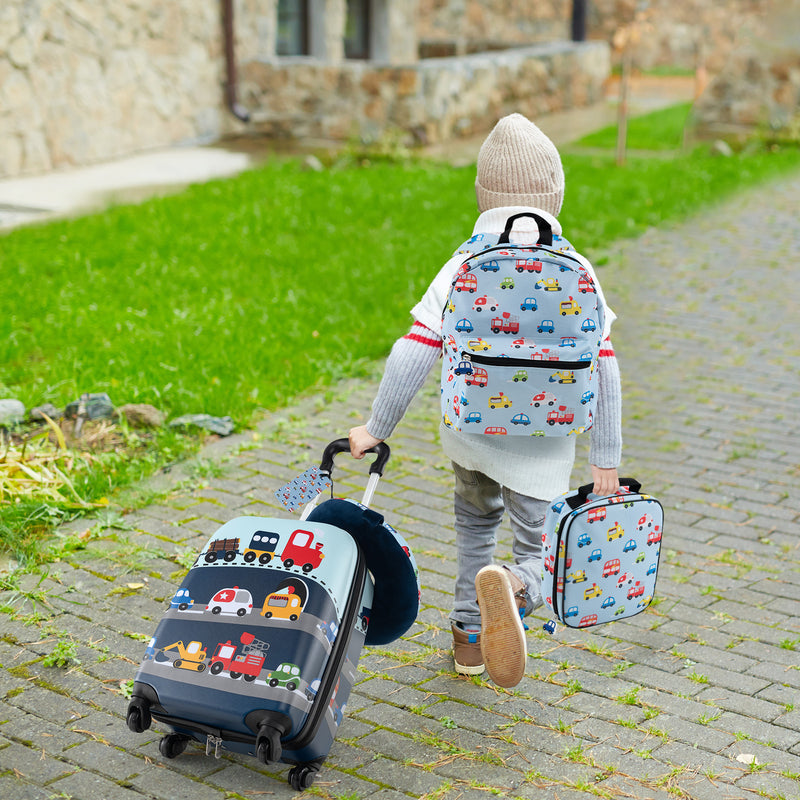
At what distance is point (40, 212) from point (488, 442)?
745 centimetres

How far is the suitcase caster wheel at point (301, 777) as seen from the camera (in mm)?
2848

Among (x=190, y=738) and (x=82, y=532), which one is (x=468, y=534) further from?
(x=82, y=532)

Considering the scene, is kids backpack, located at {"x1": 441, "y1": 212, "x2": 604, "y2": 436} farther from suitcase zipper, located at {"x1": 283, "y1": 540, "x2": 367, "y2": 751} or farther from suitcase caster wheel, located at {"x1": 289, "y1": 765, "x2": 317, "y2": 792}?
suitcase caster wheel, located at {"x1": 289, "y1": 765, "x2": 317, "y2": 792}

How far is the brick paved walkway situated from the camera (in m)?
2.96

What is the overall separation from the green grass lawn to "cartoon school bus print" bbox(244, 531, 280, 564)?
179 cm

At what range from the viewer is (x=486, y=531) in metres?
3.44

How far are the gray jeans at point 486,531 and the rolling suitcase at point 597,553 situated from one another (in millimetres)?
157

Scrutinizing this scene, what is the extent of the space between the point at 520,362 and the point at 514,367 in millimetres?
23

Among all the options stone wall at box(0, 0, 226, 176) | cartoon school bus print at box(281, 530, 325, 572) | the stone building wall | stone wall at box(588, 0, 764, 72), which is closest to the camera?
cartoon school bus print at box(281, 530, 325, 572)

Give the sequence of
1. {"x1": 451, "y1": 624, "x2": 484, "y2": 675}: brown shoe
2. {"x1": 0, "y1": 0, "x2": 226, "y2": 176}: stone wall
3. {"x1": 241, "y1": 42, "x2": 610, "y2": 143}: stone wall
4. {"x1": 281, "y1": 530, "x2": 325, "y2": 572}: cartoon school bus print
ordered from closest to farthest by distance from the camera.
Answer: {"x1": 281, "y1": 530, "x2": 325, "y2": 572}: cartoon school bus print, {"x1": 451, "y1": 624, "x2": 484, "y2": 675}: brown shoe, {"x1": 0, "y1": 0, "x2": 226, "y2": 176}: stone wall, {"x1": 241, "y1": 42, "x2": 610, "y2": 143}: stone wall

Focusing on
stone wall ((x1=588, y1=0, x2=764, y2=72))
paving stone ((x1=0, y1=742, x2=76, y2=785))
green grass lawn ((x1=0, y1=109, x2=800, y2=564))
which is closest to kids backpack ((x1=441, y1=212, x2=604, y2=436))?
paving stone ((x1=0, y1=742, x2=76, y2=785))

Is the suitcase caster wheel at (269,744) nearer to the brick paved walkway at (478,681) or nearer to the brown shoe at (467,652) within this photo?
the brick paved walkway at (478,681)

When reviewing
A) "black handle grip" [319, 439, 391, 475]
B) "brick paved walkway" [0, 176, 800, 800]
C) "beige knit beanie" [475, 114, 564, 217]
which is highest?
"beige knit beanie" [475, 114, 564, 217]

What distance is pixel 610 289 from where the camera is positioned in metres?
8.34
